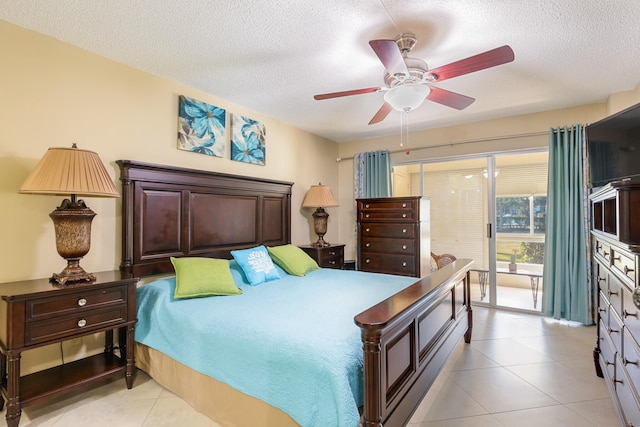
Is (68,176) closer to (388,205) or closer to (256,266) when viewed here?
(256,266)

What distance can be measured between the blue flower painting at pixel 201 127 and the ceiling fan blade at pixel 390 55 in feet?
6.67

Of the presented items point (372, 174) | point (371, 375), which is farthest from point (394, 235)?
point (371, 375)

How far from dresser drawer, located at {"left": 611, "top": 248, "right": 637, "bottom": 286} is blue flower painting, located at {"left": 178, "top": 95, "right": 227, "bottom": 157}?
3.30 metres

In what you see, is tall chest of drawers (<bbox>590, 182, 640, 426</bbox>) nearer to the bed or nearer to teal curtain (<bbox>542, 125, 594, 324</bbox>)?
the bed

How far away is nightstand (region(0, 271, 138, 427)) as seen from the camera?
1.76m

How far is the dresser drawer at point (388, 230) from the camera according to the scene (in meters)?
4.04

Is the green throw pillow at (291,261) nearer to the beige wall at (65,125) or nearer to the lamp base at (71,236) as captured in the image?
the beige wall at (65,125)

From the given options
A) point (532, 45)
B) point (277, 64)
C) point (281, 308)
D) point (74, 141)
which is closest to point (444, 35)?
point (532, 45)

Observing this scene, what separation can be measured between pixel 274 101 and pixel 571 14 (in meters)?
2.58

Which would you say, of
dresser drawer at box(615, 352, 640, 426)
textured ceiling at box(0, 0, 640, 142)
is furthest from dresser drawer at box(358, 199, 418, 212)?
dresser drawer at box(615, 352, 640, 426)

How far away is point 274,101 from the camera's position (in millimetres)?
3473

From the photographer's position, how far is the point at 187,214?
9.80 ft

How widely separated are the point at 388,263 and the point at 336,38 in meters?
2.85

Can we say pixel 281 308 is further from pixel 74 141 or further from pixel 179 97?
pixel 179 97
